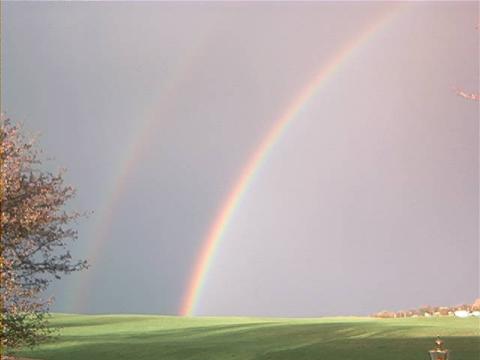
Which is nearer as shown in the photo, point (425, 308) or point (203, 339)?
point (203, 339)

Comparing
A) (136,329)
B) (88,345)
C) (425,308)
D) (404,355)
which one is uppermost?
(425,308)

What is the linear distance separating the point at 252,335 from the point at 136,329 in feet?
51.2

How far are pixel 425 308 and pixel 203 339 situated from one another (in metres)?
39.7

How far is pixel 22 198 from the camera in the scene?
1109 inches

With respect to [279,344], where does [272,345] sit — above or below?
below

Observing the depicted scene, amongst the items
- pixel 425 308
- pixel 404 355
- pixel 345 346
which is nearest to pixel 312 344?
pixel 345 346

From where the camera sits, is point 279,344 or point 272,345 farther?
point 279,344

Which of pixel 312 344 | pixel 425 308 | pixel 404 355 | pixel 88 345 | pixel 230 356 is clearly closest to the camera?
pixel 404 355

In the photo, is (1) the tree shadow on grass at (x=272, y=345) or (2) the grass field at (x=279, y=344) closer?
(1) the tree shadow on grass at (x=272, y=345)

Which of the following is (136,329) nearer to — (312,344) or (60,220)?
(312,344)

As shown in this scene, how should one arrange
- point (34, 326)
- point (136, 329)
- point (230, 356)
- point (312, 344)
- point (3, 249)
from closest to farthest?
point (3, 249)
point (34, 326)
point (230, 356)
point (312, 344)
point (136, 329)

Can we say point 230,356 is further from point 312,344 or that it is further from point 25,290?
point 25,290

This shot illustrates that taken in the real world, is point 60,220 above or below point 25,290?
above

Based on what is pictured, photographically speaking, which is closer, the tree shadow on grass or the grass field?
the tree shadow on grass
